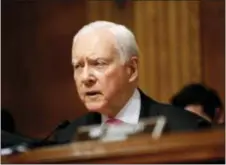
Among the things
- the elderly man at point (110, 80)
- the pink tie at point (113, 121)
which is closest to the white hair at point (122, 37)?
the elderly man at point (110, 80)

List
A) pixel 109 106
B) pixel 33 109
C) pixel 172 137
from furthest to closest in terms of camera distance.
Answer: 1. pixel 33 109
2. pixel 109 106
3. pixel 172 137

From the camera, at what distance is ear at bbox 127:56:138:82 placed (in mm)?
1330

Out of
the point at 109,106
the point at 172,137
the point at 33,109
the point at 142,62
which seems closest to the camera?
the point at 172,137

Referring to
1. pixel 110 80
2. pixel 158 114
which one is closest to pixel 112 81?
pixel 110 80

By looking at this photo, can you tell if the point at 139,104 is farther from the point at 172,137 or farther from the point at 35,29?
the point at 35,29

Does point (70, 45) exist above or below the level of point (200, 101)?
above

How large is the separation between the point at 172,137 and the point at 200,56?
0.43m

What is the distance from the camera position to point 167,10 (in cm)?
154

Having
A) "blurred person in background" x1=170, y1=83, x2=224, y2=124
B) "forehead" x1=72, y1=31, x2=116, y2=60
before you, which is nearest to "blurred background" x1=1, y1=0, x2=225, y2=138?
"blurred person in background" x1=170, y1=83, x2=224, y2=124

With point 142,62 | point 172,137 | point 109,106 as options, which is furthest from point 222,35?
point 172,137

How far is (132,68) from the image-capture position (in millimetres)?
1337

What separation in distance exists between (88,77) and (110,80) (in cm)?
4

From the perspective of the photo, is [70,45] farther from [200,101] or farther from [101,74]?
[200,101]

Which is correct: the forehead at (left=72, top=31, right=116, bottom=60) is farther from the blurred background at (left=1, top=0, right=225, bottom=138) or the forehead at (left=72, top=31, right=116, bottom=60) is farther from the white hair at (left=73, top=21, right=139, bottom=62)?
the blurred background at (left=1, top=0, right=225, bottom=138)
